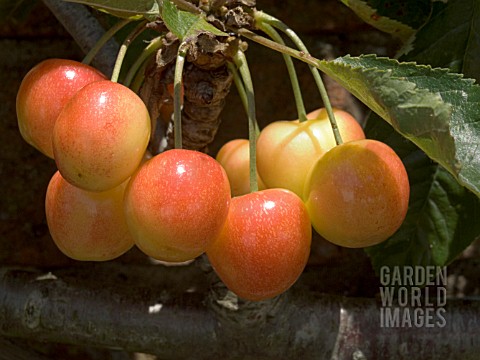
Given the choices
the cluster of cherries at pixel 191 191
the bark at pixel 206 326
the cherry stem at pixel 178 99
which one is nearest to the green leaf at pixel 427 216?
the bark at pixel 206 326

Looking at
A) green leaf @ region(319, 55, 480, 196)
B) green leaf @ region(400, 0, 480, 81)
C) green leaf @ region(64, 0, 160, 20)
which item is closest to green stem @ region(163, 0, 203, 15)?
green leaf @ region(64, 0, 160, 20)

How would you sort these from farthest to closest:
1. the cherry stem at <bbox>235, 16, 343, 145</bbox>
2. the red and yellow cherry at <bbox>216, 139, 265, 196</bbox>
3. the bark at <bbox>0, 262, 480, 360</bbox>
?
the bark at <bbox>0, 262, 480, 360</bbox> < the red and yellow cherry at <bbox>216, 139, 265, 196</bbox> < the cherry stem at <bbox>235, 16, 343, 145</bbox>

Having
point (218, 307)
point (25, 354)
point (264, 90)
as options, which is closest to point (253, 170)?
point (218, 307)

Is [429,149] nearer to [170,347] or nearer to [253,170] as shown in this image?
[253,170]

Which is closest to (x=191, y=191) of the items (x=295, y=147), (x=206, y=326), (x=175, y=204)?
(x=175, y=204)

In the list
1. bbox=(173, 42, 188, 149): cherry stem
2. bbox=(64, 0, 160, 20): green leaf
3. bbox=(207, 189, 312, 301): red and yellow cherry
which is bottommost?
bbox=(207, 189, 312, 301): red and yellow cherry

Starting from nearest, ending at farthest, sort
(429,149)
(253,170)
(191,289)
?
(429,149) < (253,170) < (191,289)

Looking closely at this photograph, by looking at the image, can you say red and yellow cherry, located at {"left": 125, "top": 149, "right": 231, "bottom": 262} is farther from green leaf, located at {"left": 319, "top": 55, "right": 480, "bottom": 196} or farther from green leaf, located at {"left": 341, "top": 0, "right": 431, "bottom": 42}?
green leaf, located at {"left": 341, "top": 0, "right": 431, "bottom": 42}

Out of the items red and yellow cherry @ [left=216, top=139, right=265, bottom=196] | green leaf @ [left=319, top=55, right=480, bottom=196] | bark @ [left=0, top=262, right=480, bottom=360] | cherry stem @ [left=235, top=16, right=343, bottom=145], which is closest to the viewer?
green leaf @ [left=319, top=55, right=480, bottom=196]
